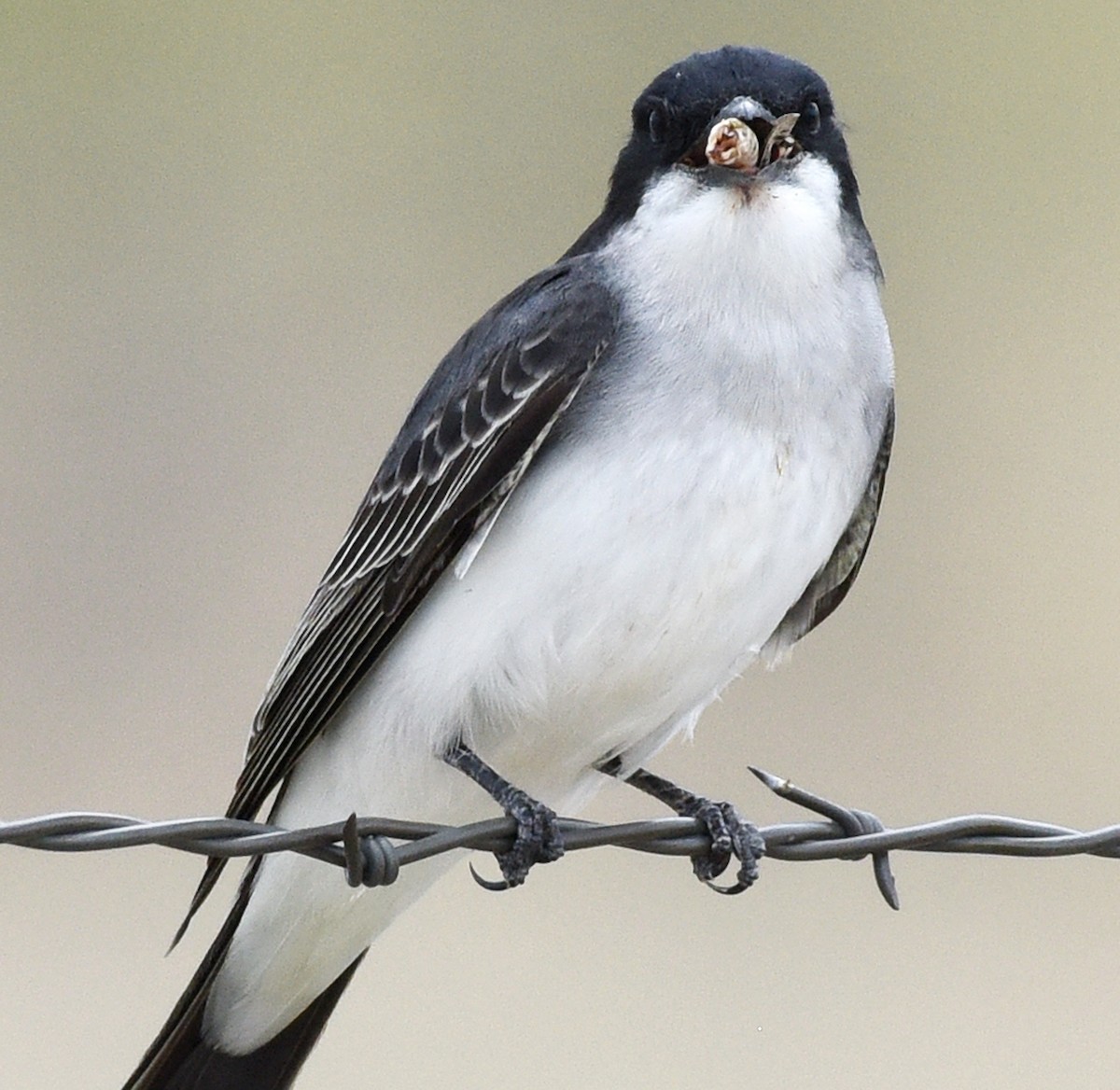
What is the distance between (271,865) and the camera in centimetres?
403

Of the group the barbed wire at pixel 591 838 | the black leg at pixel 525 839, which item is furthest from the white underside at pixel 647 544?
the barbed wire at pixel 591 838

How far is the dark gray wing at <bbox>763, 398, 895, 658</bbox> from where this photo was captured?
3.98m

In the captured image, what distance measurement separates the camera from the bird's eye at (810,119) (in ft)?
12.6

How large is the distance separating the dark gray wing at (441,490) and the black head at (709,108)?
0.69ft

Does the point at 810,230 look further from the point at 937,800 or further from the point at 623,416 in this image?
the point at 937,800

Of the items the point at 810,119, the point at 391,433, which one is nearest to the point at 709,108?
the point at 810,119

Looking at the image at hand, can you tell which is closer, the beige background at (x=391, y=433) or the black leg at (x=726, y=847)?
the black leg at (x=726, y=847)

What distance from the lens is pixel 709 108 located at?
375cm

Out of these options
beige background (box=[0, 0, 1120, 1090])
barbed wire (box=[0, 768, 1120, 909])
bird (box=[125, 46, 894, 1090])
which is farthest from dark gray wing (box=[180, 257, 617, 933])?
beige background (box=[0, 0, 1120, 1090])

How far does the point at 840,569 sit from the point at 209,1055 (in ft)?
4.76

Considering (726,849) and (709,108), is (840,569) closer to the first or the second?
(726,849)

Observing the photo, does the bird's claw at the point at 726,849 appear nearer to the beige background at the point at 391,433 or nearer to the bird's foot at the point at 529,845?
the bird's foot at the point at 529,845

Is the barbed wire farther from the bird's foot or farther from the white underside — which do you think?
the white underside

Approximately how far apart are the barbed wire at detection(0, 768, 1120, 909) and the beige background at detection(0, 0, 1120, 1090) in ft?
8.49
